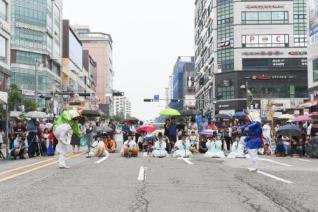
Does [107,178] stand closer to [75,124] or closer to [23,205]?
[23,205]

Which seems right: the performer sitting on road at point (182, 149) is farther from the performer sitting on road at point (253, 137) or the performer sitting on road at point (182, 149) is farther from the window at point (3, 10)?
the window at point (3, 10)

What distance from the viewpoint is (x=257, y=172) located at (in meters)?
14.4

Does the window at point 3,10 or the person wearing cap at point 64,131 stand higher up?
the window at point 3,10

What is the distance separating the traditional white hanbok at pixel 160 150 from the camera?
73.9 feet

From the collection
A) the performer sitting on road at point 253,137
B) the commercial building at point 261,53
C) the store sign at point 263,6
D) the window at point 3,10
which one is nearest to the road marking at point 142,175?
the performer sitting on road at point 253,137

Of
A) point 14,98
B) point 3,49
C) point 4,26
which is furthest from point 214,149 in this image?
point 14,98

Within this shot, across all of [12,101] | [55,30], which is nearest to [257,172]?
[12,101]

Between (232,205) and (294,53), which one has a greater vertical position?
(294,53)

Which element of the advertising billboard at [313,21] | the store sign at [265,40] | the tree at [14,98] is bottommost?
the tree at [14,98]

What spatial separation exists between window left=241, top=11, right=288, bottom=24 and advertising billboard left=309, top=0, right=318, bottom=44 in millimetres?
32791

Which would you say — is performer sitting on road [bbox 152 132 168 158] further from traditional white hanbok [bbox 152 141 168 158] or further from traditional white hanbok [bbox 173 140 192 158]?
traditional white hanbok [bbox 173 140 192 158]

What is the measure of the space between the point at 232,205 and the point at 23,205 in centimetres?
322

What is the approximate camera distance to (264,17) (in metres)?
86.6

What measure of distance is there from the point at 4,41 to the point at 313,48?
3018 centimetres
